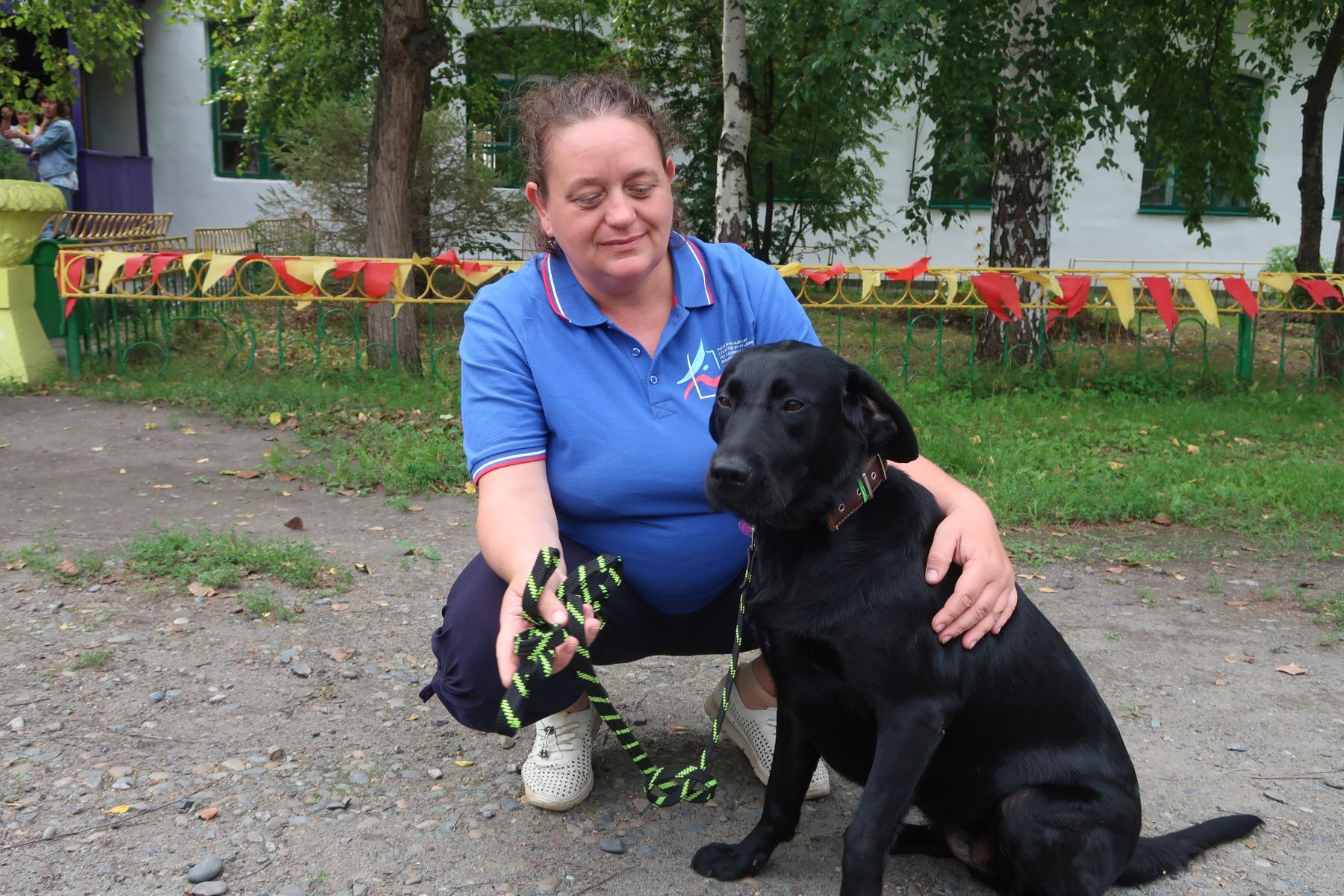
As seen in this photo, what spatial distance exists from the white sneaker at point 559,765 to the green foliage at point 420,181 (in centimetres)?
1020

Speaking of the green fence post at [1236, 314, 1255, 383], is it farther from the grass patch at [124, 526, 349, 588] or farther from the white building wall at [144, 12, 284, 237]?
the white building wall at [144, 12, 284, 237]

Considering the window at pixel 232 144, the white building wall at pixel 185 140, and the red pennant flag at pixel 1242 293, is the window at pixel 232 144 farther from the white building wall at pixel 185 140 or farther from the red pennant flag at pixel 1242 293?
the red pennant flag at pixel 1242 293

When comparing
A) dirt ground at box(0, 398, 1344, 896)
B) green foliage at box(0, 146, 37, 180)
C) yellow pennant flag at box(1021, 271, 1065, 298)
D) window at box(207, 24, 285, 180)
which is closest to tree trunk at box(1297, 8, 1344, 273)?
yellow pennant flag at box(1021, 271, 1065, 298)

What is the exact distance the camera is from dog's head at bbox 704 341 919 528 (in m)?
2.03

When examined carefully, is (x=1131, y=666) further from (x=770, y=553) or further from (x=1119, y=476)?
(x=1119, y=476)

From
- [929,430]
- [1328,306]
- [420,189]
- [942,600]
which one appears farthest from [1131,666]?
[420,189]

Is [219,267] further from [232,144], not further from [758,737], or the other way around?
[232,144]

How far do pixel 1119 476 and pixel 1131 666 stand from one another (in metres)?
2.57

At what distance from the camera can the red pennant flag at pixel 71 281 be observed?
26.0ft

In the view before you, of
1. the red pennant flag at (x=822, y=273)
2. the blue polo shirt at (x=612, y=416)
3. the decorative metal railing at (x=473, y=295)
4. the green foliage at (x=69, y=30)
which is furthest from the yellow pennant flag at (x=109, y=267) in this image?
the blue polo shirt at (x=612, y=416)

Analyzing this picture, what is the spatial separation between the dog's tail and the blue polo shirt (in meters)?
1.08

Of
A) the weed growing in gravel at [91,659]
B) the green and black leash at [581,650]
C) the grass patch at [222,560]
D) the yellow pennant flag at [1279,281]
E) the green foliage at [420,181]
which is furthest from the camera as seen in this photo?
the green foliage at [420,181]

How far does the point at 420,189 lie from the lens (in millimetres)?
12289

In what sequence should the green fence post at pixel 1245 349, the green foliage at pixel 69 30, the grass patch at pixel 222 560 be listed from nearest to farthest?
1. the grass patch at pixel 222 560
2. the green fence post at pixel 1245 349
3. the green foliage at pixel 69 30
